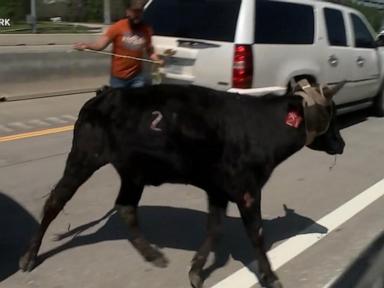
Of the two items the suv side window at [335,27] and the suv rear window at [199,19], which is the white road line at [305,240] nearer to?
the suv rear window at [199,19]

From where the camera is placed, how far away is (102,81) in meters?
13.6

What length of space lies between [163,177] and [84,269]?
90 cm

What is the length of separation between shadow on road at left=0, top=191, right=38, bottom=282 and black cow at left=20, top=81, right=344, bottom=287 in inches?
6.3

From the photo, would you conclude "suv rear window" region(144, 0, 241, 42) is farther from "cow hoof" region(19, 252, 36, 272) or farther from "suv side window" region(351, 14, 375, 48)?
"cow hoof" region(19, 252, 36, 272)

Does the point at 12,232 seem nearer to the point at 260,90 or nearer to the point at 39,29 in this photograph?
the point at 260,90

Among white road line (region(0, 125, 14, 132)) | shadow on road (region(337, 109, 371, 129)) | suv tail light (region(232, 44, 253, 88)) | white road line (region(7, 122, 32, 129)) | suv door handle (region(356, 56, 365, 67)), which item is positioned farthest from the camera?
shadow on road (region(337, 109, 371, 129))

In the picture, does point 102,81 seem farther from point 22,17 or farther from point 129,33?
point 22,17

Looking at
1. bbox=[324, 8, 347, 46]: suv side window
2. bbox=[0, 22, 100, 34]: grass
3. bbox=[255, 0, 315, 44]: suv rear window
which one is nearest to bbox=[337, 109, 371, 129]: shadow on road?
bbox=[324, 8, 347, 46]: suv side window

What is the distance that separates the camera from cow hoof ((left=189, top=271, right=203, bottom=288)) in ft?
13.2

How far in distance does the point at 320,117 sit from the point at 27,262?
2.24m

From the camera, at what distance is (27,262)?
4289mm

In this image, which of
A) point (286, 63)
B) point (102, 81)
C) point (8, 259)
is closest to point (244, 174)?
point (8, 259)

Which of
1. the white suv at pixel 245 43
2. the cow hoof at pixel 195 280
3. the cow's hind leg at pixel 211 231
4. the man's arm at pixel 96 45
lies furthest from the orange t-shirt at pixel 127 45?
the cow hoof at pixel 195 280

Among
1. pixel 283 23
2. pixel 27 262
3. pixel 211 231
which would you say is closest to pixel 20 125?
pixel 283 23
